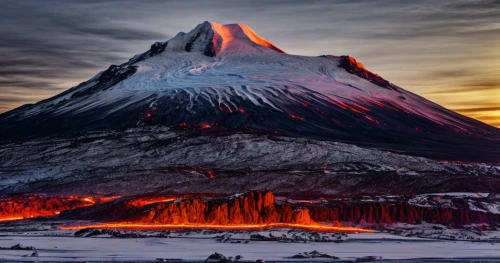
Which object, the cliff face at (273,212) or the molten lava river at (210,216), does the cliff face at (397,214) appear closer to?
the cliff face at (273,212)

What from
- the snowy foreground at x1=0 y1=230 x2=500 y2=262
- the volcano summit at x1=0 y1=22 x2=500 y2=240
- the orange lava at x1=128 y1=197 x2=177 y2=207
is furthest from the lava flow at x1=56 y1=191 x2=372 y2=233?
the snowy foreground at x1=0 y1=230 x2=500 y2=262

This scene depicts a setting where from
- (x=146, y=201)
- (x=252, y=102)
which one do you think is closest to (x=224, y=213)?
(x=146, y=201)

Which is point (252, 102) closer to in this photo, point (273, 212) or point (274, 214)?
point (273, 212)

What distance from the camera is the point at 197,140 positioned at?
114 meters

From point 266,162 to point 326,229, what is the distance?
139 feet

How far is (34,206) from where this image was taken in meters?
75.4

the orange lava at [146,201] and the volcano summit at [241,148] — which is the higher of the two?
the volcano summit at [241,148]

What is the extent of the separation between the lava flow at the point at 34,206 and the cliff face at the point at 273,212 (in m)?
3.64

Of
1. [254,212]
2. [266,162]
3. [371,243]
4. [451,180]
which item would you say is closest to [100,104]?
[266,162]

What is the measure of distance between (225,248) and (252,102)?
280ft

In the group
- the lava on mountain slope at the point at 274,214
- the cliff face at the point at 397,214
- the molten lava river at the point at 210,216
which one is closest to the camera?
the molten lava river at the point at 210,216

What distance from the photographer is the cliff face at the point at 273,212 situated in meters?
66.2

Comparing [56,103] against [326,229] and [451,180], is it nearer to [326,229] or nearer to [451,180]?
[451,180]

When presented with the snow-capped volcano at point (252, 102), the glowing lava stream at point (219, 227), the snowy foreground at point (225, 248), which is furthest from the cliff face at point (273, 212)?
the snow-capped volcano at point (252, 102)
